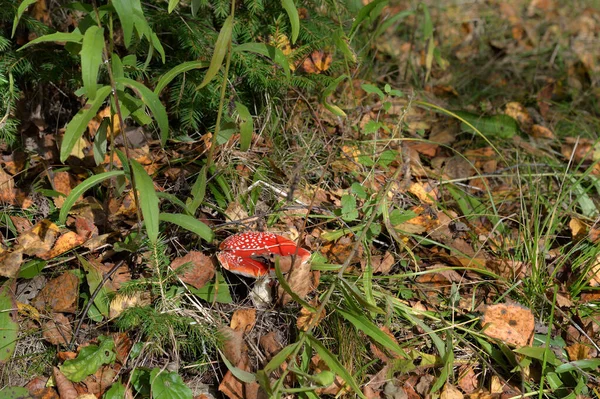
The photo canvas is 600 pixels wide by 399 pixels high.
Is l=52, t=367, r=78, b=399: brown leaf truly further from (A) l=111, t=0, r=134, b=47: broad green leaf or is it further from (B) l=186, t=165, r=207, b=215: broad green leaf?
(A) l=111, t=0, r=134, b=47: broad green leaf

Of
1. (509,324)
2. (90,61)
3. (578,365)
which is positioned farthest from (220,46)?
(578,365)

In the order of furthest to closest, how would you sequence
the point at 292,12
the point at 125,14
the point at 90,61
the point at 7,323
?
the point at 7,323 < the point at 292,12 < the point at 125,14 < the point at 90,61

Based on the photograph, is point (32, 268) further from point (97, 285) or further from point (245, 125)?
point (245, 125)

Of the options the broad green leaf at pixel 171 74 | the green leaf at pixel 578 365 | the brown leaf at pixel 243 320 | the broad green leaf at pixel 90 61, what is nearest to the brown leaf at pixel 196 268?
the brown leaf at pixel 243 320

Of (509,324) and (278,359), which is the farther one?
(509,324)

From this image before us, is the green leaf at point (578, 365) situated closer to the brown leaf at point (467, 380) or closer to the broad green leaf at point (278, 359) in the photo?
the brown leaf at point (467, 380)

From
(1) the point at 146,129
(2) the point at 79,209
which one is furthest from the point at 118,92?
(1) the point at 146,129

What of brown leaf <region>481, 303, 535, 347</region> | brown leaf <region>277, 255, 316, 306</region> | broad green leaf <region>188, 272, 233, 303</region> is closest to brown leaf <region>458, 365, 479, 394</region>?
brown leaf <region>481, 303, 535, 347</region>
